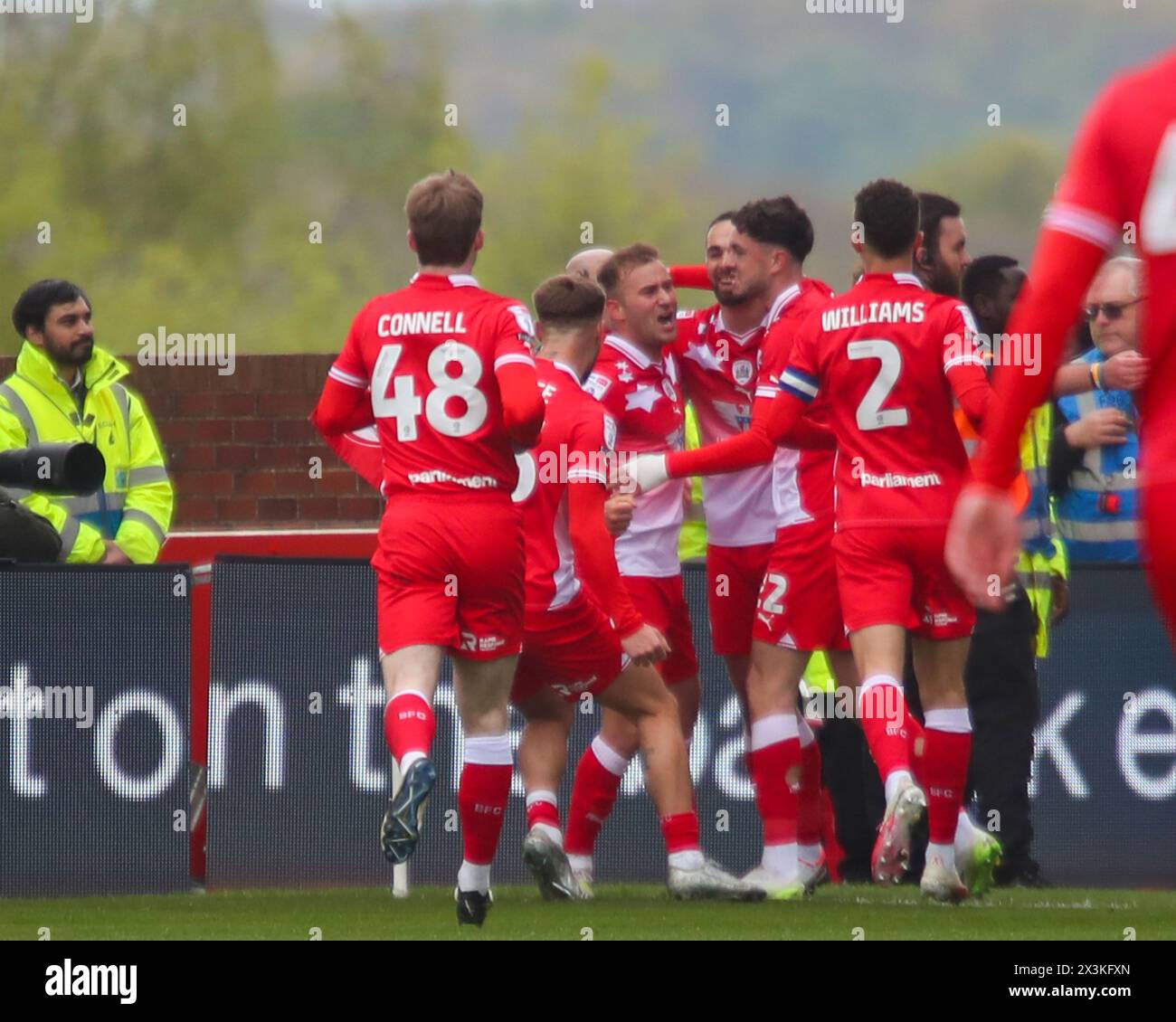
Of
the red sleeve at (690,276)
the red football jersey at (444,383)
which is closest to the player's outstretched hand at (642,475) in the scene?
the red football jersey at (444,383)

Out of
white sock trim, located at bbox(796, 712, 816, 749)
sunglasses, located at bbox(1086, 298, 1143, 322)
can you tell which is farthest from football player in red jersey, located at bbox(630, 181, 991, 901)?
sunglasses, located at bbox(1086, 298, 1143, 322)

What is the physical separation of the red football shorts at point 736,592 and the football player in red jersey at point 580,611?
2.47 feet

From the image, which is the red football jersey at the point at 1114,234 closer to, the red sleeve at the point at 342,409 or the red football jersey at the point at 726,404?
the red sleeve at the point at 342,409

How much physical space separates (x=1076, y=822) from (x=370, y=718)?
2740mm

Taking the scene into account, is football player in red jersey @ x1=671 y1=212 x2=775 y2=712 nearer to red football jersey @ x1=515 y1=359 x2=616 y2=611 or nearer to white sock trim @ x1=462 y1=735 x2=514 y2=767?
red football jersey @ x1=515 y1=359 x2=616 y2=611

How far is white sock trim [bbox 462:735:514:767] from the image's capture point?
689 centimetres

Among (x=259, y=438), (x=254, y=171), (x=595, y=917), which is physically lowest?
(x=595, y=917)

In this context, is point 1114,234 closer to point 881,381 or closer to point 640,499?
point 881,381

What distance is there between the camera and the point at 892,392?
7.52 metres

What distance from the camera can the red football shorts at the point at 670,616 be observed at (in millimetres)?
8461

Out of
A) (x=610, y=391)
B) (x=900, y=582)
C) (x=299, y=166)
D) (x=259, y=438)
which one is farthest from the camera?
(x=299, y=166)

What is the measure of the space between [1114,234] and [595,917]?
14.5ft

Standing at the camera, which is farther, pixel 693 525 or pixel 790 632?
pixel 693 525

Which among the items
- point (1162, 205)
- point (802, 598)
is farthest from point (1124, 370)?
point (1162, 205)
